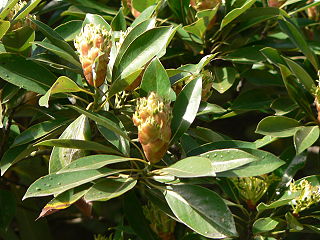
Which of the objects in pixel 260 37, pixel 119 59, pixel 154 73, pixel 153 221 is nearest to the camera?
pixel 154 73

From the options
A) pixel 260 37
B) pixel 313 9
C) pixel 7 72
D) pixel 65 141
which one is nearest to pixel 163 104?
pixel 65 141

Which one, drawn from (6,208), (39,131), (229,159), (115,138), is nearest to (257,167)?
(229,159)

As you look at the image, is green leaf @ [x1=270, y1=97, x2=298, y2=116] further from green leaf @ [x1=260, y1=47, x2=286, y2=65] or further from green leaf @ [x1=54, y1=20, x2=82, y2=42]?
green leaf @ [x1=54, y1=20, x2=82, y2=42]

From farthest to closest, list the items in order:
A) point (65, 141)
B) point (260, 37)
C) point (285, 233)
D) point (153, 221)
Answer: point (260, 37) → point (153, 221) → point (285, 233) → point (65, 141)

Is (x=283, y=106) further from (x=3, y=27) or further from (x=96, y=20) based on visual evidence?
(x=3, y=27)

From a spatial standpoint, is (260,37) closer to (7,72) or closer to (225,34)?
(225,34)

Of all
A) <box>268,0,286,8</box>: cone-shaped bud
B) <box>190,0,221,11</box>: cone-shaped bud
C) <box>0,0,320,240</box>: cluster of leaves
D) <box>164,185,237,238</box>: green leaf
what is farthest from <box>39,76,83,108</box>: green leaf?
<box>268,0,286,8</box>: cone-shaped bud
